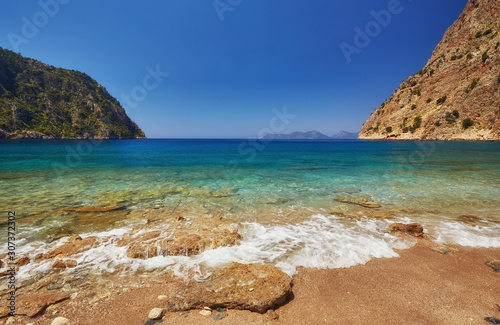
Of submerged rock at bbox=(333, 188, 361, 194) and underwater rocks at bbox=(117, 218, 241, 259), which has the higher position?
submerged rock at bbox=(333, 188, 361, 194)

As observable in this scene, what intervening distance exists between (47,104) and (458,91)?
720 ft

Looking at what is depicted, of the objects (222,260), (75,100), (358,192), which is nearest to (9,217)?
(222,260)

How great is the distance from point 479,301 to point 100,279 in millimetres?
8274

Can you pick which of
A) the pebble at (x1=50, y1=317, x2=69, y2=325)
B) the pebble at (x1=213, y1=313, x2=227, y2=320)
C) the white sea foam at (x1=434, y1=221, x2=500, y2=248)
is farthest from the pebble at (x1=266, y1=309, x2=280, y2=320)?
the white sea foam at (x1=434, y1=221, x2=500, y2=248)

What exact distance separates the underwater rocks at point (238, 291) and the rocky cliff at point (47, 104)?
155 metres

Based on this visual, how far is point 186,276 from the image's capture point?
16.1ft

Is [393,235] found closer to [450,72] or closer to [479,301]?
[479,301]

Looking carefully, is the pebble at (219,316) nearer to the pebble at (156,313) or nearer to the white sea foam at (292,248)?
the pebble at (156,313)

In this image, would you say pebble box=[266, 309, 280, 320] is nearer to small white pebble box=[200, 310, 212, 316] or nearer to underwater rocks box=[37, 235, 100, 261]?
small white pebble box=[200, 310, 212, 316]

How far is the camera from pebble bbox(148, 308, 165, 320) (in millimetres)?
3648

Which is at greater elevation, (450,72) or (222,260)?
Answer: (450,72)

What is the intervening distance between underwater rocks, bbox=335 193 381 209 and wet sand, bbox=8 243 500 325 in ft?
17.4

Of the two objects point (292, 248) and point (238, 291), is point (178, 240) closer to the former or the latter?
point (238, 291)

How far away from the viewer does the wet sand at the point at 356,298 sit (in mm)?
3647
